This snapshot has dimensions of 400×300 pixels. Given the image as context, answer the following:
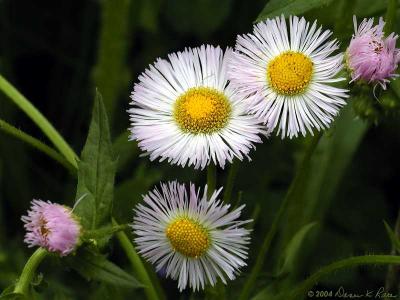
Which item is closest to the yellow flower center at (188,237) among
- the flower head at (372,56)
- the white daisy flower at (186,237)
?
the white daisy flower at (186,237)

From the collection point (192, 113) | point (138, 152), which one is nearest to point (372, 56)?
point (192, 113)

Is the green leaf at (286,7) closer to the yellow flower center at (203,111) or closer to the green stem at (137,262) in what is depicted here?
the yellow flower center at (203,111)

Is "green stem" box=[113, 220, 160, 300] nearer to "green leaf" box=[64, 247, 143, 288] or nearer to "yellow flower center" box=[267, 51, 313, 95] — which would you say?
"green leaf" box=[64, 247, 143, 288]

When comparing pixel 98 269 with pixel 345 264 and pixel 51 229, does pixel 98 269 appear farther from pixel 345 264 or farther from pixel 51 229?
pixel 345 264

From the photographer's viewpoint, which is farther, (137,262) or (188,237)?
(137,262)

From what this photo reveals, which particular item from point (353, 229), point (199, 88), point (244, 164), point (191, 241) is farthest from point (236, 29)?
point (191, 241)

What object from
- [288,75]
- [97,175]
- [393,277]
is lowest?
[393,277]
